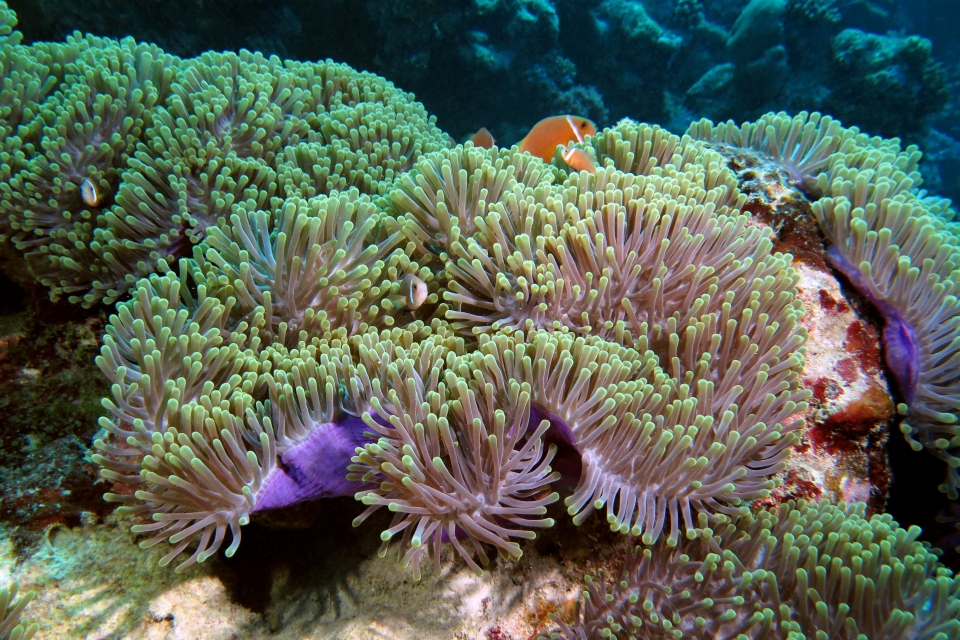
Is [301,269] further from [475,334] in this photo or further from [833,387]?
[833,387]

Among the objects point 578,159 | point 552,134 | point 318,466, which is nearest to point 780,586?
point 318,466

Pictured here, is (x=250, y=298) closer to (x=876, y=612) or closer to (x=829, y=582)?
(x=829, y=582)

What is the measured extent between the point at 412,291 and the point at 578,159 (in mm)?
1257

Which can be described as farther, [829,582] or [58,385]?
[58,385]

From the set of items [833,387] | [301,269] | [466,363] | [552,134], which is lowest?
[466,363]

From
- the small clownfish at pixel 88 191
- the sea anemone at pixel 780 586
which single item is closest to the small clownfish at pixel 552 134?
A: the small clownfish at pixel 88 191

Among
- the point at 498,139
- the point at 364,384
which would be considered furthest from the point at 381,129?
the point at 498,139

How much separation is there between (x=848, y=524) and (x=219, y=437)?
2278 mm

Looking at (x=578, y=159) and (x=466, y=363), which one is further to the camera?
(x=578, y=159)

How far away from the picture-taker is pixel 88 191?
241 cm

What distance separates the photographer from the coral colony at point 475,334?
168cm

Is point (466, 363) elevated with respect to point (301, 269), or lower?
lower

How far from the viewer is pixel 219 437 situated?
1.71 meters

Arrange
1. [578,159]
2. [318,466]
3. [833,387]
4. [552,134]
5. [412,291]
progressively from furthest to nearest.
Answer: [552,134], [578,159], [833,387], [412,291], [318,466]
